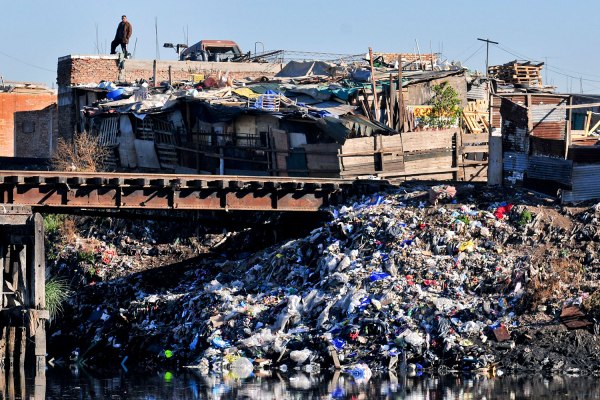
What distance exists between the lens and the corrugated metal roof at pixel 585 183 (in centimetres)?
2572

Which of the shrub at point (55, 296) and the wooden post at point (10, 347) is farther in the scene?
the shrub at point (55, 296)

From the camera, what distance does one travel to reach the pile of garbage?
21875 millimetres

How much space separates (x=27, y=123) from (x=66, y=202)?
2425 cm

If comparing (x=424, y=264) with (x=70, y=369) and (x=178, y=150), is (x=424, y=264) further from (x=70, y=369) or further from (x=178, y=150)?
(x=178, y=150)

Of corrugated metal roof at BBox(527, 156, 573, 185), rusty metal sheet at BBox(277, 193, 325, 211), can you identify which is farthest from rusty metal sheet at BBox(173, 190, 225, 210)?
corrugated metal roof at BBox(527, 156, 573, 185)

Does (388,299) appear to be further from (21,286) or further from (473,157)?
(473,157)

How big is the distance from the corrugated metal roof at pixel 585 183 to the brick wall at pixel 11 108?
96.8 ft

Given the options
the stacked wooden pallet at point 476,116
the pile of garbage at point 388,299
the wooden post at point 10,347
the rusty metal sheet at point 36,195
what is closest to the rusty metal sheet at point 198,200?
the pile of garbage at point 388,299

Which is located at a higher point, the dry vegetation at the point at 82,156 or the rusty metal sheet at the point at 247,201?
the dry vegetation at the point at 82,156

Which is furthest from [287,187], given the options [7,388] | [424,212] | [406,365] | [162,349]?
[7,388]

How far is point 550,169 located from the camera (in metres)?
26.5

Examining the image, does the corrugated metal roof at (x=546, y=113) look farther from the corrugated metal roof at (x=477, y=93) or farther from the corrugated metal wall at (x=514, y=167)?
the corrugated metal roof at (x=477, y=93)

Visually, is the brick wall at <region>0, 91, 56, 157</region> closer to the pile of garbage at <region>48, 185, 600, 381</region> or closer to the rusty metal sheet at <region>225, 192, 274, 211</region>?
the pile of garbage at <region>48, 185, 600, 381</region>

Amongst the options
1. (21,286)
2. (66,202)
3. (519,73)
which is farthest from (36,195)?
(519,73)
